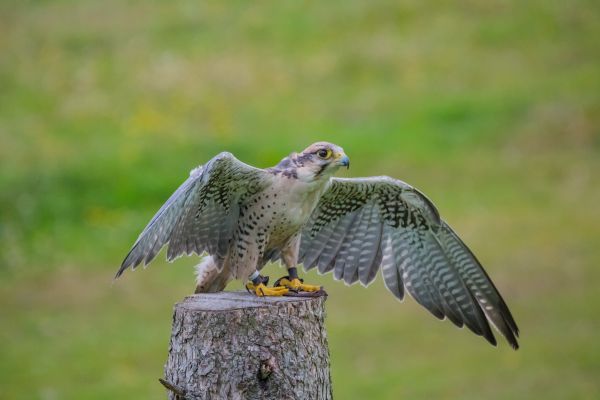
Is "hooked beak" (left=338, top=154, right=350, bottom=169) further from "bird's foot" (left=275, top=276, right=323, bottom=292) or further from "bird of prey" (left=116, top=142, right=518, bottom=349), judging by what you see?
"bird's foot" (left=275, top=276, right=323, bottom=292)

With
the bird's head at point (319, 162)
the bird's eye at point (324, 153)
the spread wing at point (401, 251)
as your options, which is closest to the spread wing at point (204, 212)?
the bird's head at point (319, 162)

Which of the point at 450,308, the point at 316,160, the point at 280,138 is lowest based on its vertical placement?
the point at 450,308

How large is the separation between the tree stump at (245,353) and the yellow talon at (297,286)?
54 centimetres

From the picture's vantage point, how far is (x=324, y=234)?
24.6ft

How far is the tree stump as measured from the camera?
563 cm

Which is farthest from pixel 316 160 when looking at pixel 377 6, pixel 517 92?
pixel 377 6

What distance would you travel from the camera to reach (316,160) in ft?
22.1

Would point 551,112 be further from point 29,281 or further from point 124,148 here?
point 29,281

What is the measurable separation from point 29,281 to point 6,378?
2837 millimetres

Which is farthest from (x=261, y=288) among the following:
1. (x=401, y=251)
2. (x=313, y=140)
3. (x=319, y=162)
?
(x=313, y=140)

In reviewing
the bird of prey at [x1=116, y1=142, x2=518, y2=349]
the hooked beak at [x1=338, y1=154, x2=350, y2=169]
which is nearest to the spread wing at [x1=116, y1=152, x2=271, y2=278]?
the bird of prey at [x1=116, y1=142, x2=518, y2=349]

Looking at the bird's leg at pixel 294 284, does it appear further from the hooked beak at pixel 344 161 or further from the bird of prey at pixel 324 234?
the hooked beak at pixel 344 161

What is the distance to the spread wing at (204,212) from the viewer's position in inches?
238

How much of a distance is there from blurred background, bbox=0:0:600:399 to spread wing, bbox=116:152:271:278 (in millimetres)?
4405
